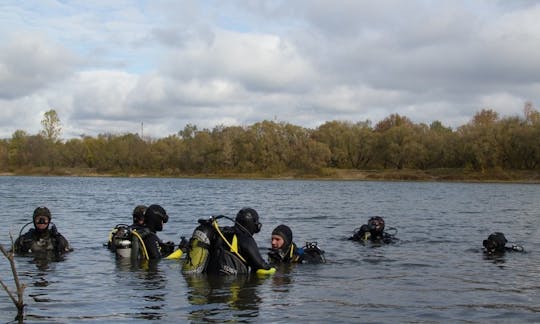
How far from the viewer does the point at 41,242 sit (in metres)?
14.3

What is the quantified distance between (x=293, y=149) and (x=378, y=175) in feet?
54.4

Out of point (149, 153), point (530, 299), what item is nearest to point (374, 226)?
point (530, 299)

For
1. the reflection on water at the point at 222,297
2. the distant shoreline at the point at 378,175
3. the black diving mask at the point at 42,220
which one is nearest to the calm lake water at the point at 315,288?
the reflection on water at the point at 222,297

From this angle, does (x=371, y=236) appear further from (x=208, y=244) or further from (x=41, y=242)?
(x=41, y=242)

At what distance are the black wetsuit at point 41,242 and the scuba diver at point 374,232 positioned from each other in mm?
8101

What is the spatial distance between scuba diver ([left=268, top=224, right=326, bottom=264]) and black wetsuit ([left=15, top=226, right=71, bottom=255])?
16.1ft

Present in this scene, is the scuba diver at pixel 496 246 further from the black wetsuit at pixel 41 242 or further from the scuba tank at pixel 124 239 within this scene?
the black wetsuit at pixel 41 242

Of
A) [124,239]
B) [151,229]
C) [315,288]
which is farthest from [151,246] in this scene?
[315,288]

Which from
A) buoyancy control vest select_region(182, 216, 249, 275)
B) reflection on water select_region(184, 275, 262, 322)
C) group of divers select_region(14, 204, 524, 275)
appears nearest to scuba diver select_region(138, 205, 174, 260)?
group of divers select_region(14, 204, 524, 275)

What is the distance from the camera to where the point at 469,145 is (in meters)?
94.5

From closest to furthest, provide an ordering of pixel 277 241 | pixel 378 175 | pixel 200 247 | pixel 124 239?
pixel 200 247 < pixel 277 241 < pixel 124 239 < pixel 378 175

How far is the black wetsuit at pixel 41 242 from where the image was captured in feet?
46.6

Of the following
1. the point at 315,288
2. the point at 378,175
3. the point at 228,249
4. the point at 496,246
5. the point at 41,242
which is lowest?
the point at 315,288

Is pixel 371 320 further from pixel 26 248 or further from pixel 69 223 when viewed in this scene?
pixel 69 223
